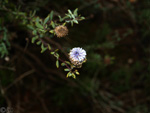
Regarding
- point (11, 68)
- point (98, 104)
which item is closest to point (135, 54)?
point (98, 104)

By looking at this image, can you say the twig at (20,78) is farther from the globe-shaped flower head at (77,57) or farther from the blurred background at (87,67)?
the globe-shaped flower head at (77,57)

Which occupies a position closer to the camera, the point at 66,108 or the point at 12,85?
the point at 12,85

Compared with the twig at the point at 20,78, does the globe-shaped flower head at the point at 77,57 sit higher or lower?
lower

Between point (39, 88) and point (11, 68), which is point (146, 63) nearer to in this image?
point (39, 88)

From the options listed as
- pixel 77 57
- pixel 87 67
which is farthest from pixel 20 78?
pixel 77 57

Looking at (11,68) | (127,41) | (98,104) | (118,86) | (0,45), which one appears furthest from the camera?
(127,41)

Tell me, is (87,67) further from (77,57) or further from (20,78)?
(77,57)

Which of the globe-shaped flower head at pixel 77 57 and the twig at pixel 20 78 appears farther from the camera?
the twig at pixel 20 78

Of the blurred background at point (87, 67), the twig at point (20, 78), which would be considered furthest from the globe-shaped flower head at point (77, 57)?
the twig at point (20, 78)
